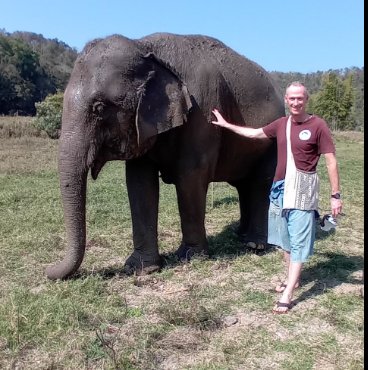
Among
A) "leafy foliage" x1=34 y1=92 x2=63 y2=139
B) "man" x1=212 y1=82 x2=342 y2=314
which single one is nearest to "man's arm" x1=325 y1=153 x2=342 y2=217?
"man" x1=212 y1=82 x2=342 y2=314

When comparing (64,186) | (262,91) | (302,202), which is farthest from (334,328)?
(262,91)

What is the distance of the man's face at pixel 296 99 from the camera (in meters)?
3.60

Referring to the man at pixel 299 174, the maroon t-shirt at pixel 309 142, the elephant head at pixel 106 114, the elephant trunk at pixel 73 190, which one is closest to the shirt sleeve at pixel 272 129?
the man at pixel 299 174

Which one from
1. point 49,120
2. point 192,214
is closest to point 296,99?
point 192,214

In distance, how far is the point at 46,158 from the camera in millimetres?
16531

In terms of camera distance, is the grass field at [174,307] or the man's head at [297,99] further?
the man's head at [297,99]

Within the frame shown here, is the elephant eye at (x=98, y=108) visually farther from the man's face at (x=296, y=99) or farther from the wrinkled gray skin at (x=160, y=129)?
the man's face at (x=296, y=99)

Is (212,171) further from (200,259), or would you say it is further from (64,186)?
(64,186)

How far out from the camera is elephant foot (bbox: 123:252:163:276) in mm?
4645

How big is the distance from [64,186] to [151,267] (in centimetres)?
119

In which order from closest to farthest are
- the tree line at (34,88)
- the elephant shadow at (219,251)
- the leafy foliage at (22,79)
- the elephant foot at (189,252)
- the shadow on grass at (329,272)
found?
the shadow on grass at (329,272) → the elephant shadow at (219,251) → the elephant foot at (189,252) → the leafy foliage at (22,79) → the tree line at (34,88)

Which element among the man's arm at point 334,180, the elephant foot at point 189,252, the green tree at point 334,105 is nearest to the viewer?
the man's arm at point 334,180

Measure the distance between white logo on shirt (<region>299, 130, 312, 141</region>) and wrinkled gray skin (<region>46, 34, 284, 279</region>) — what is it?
1092 mm

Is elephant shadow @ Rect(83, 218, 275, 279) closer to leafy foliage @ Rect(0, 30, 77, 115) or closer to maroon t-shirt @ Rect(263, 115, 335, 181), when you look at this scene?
maroon t-shirt @ Rect(263, 115, 335, 181)
